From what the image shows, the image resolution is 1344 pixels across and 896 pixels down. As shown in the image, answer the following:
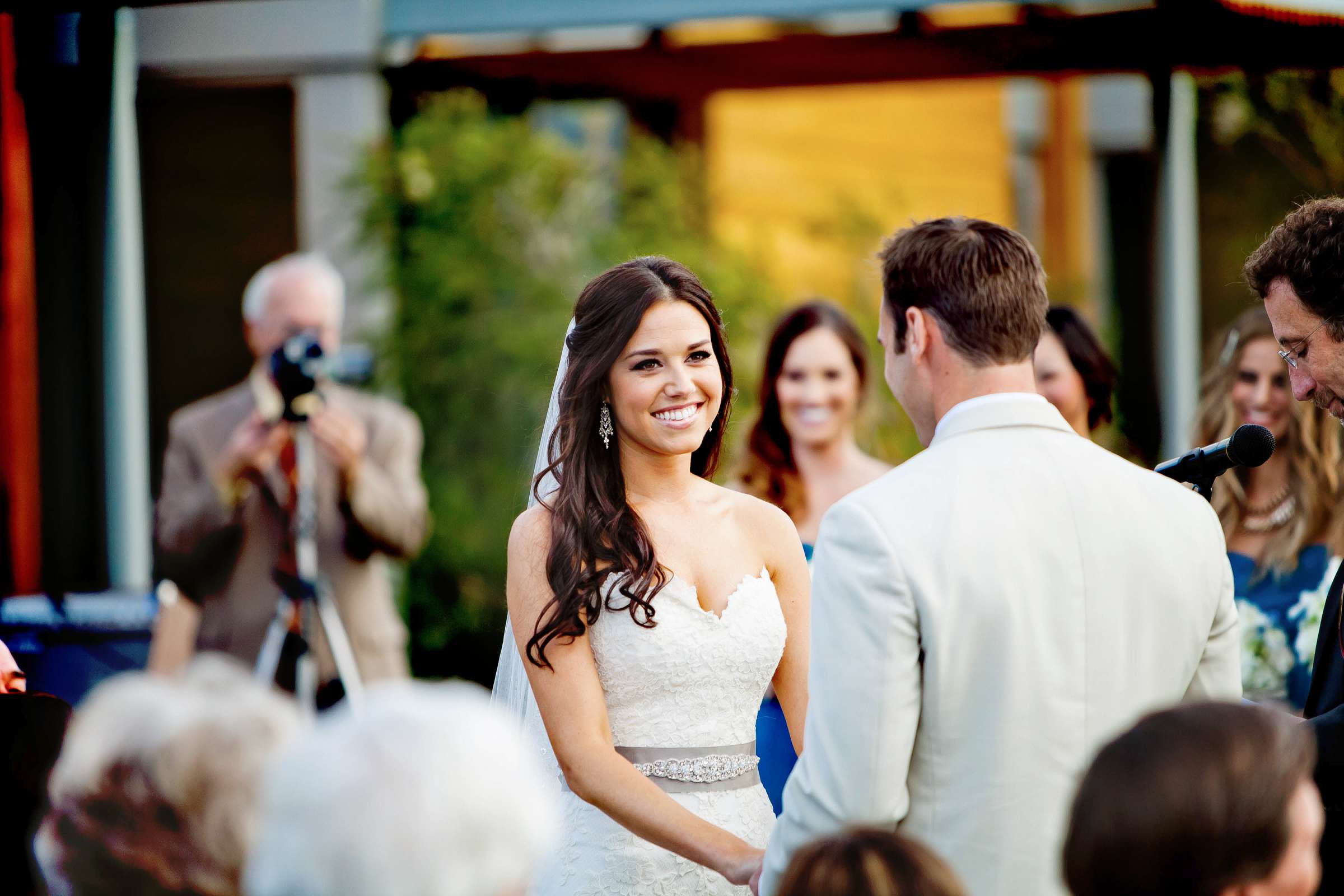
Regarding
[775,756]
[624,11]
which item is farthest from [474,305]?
[775,756]

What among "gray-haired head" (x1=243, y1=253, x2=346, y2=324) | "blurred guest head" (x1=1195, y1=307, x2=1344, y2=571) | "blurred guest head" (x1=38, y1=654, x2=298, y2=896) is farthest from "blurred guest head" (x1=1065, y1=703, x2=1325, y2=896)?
"gray-haired head" (x1=243, y1=253, x2=346, y2=324)

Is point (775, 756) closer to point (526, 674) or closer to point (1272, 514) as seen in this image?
point (526, 674)

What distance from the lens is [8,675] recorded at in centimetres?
254

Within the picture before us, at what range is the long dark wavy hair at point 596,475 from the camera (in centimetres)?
272

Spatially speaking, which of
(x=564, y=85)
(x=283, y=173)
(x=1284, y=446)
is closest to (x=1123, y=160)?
(x=564, y=85)

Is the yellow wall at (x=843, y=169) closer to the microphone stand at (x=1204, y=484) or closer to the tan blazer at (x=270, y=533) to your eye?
the tan blazer at (x=270, y=533)

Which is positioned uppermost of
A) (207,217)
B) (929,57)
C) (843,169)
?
(929,57)

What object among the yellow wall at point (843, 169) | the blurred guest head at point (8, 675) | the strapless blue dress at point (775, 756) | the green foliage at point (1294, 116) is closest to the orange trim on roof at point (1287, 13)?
the green foliage at point (1294, 116)

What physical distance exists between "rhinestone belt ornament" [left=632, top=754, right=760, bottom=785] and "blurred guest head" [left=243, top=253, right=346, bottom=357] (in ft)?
9.26

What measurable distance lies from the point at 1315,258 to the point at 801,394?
251 cm

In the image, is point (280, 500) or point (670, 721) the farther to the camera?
point (280, 500)

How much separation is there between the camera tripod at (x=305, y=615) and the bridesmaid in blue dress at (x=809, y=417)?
4.80 ft

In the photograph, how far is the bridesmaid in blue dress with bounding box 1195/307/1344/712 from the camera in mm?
4102

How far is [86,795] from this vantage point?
5.04ft
